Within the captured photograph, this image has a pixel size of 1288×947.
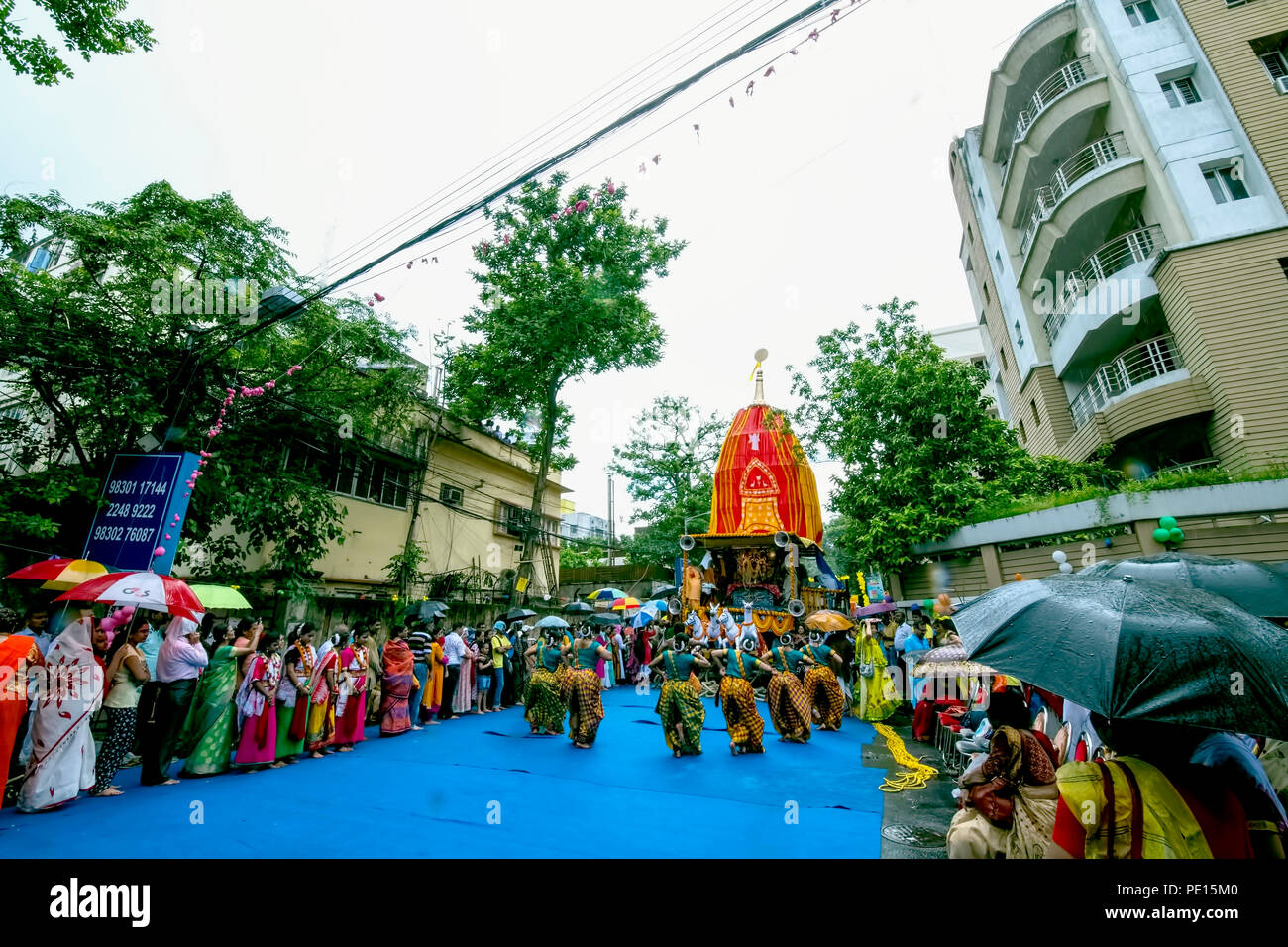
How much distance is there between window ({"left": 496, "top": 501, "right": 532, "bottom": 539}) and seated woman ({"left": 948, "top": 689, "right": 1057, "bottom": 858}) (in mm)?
15633

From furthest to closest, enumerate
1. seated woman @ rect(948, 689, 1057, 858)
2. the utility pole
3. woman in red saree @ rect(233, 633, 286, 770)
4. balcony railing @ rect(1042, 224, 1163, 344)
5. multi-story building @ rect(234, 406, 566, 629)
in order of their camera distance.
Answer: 1. the utility pole
2. multi-story building @ rect(234, 406, 566, 629)
3. balcony railing @ rect(1042, 224, 1163, 344)
4. woman in red saree @ rect(233, 633, 286, 770)
5. seated woman @ rect(948, 689, 1057, 858)

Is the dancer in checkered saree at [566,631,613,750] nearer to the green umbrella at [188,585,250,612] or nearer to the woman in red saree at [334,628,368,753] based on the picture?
the woman in red saree at [334,628,368,753]

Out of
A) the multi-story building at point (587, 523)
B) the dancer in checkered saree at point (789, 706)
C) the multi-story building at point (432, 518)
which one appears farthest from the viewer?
the multi-story building at point (587, 523)

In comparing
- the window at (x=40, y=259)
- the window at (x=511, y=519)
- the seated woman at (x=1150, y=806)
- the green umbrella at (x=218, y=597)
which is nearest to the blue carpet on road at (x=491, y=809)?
the green umbrella at (x=218, y=597)

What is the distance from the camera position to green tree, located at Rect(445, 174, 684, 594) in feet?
51.3

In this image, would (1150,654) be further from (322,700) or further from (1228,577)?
(322,700)

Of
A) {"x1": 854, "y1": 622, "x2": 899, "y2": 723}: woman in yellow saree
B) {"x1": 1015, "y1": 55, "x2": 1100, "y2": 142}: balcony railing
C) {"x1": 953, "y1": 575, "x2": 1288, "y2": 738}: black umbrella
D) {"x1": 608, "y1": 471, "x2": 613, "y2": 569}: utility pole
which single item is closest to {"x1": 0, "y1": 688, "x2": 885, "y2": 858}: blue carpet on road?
{"x1": 854, "y1": 622, "x2": 899, "y2": 723}: woman in yellow saree

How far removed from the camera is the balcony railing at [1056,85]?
1367 cm

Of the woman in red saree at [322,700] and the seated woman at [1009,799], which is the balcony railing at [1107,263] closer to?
the seated woman at [1009,799]

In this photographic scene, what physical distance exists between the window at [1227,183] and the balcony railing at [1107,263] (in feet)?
3.33

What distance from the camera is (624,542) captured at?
2558 centimetres

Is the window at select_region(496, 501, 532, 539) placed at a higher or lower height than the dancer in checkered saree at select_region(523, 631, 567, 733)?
higher

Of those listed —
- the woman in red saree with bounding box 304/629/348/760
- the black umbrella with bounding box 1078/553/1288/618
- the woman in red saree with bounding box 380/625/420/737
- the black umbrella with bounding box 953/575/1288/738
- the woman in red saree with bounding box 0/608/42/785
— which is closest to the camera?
the black umbrella with bounding box 953/575/1288/738
